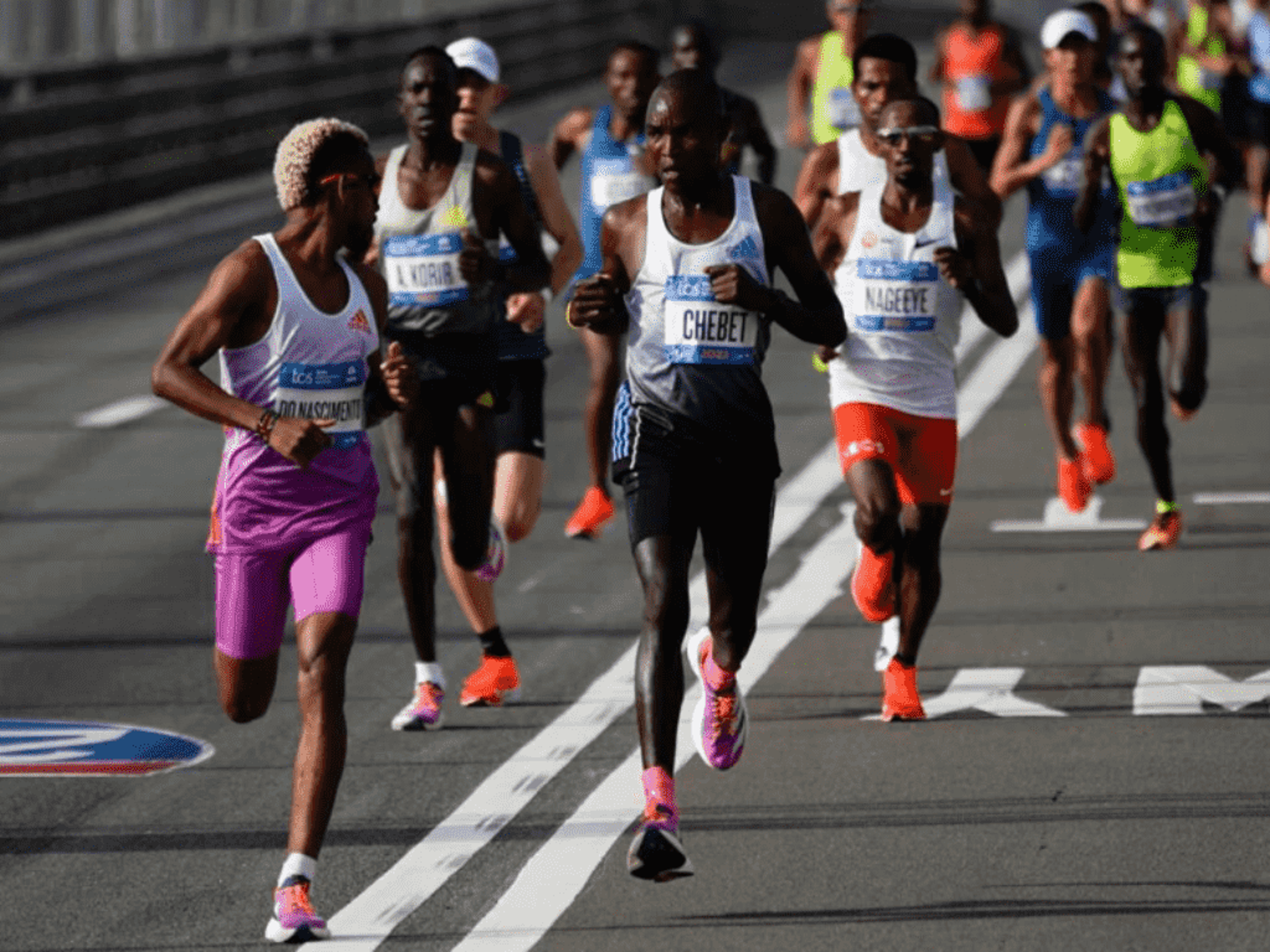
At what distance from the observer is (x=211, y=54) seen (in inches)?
1150

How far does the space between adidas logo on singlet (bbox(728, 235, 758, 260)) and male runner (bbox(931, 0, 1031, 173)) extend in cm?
1223

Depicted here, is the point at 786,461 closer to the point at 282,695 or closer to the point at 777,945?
the point at 282,695

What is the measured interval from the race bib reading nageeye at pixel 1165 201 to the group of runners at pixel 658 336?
0.01 meters

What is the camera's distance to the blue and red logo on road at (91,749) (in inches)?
387

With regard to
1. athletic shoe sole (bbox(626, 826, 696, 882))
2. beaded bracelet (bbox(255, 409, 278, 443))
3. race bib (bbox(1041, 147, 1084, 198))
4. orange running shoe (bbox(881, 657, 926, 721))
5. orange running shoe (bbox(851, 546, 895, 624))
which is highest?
beaded bracelet (bbox(255, 409, 278, 443))

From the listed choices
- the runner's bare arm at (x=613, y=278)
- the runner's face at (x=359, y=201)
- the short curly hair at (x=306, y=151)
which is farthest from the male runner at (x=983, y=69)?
the short curly hair at (x=306, y=151)

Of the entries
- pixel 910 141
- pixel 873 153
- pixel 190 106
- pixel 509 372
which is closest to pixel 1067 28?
pixel 873 153

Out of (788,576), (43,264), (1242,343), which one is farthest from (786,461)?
(43,264)

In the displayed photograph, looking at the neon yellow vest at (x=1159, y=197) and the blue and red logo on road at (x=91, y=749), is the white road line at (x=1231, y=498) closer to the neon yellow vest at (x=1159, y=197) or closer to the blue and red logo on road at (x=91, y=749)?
the neon yellow vest at (x=1159, y=197)

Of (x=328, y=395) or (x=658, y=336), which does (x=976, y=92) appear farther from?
(x=328, y=395)

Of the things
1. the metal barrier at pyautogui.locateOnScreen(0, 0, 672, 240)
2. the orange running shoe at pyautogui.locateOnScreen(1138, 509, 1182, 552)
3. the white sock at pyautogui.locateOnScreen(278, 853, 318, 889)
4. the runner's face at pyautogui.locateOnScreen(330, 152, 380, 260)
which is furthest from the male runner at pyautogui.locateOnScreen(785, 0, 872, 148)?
the white sock at pyautogui.locateOnScreen(278, 853, 318, 889)

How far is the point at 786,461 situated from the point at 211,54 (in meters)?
14.2

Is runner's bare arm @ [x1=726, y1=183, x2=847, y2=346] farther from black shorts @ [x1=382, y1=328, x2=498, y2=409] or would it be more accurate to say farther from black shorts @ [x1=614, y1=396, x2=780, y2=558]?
black shorts @ [x1=382, y1=328, x2=498, y2=409]

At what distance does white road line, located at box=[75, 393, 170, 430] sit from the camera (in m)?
17.8
